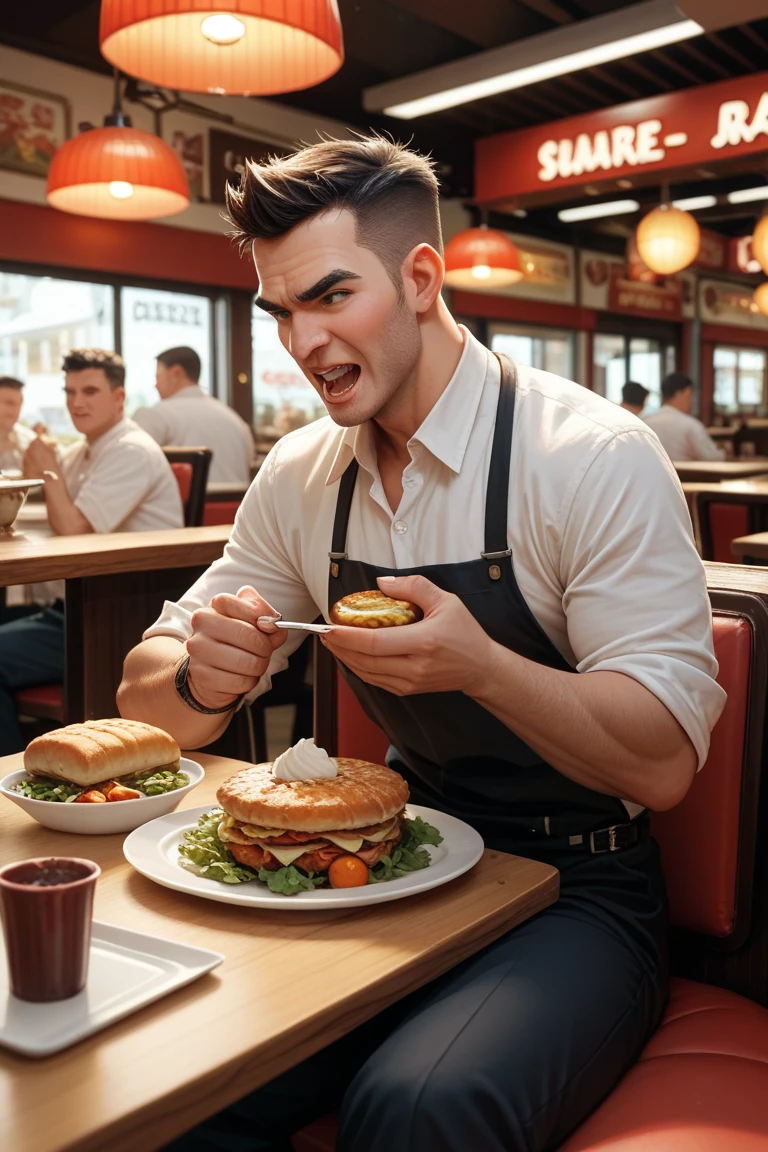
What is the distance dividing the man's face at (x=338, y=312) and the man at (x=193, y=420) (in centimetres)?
468

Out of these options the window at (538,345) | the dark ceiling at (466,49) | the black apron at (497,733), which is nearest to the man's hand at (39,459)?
the black apron at (497,733)

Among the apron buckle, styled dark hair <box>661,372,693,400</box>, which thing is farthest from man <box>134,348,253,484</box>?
the apron buckle

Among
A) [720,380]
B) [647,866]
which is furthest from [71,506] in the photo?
[720,380]

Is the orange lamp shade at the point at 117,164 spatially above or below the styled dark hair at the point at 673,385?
above

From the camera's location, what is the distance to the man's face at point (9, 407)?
587 cm

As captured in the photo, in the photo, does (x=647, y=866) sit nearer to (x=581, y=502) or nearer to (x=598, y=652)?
(x=598, y=652)

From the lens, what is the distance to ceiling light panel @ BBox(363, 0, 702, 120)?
20.0ft

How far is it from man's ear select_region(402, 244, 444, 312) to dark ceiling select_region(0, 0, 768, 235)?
5442 millimetres

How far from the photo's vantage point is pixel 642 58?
695cm

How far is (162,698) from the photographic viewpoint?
1.51 meters

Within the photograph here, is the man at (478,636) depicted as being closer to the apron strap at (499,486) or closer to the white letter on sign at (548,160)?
the apron strap at (499,486)

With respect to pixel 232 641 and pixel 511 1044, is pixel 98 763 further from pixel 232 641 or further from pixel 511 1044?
pixel 511 1044

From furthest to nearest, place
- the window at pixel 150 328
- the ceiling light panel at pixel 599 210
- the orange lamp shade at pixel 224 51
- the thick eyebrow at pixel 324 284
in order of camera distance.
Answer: the ceiling light panel at pixel 599 210
the window at pixel 150 328
the orange lamp shade at pixel 224 51
the thick eyebrow at pixel 324 284

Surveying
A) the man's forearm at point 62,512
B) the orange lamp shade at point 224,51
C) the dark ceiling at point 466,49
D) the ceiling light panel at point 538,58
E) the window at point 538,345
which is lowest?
the man's forearm at point 62,512
